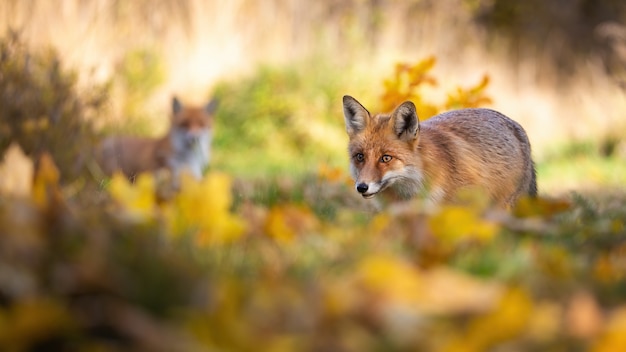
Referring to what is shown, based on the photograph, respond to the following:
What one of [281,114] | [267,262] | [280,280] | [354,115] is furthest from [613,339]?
[281,114]

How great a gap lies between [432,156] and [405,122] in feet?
0.96

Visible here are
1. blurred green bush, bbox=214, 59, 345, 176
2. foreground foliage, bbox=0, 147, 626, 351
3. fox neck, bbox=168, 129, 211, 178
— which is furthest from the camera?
blurred green bush, bbox=214, 59, 345, 176

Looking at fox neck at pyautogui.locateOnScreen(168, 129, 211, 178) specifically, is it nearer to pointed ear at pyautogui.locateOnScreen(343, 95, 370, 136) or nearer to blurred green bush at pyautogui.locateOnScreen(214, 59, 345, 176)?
blurred green bush at pyautogui.locateOnScreen(214, 59, 345, 176)

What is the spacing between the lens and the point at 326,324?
151 centimetres

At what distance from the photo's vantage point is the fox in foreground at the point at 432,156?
4797 mm

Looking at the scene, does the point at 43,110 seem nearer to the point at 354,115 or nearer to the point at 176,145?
the point at 354,115

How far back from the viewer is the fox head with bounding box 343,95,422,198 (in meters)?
4.74

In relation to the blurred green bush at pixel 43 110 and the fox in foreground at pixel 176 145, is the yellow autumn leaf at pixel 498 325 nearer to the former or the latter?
the blurred green bush at pixel 43 110

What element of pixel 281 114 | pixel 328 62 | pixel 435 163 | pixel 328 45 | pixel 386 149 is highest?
pixel 328 45

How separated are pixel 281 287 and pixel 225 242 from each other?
1.61 feet

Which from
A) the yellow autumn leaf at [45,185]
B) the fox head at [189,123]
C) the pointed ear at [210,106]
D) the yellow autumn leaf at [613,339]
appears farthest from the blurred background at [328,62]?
the yellow autumn leaf at [613,339]

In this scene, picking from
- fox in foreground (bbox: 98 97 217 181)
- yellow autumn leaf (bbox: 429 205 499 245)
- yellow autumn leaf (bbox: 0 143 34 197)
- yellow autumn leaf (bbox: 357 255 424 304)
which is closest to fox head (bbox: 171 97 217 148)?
fox in foreground (bbox: 98 97 217 181)

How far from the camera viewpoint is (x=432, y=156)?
4910 mm

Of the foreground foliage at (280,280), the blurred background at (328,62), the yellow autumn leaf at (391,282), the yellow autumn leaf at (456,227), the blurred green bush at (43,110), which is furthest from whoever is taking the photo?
the blurred background at (328,62)
